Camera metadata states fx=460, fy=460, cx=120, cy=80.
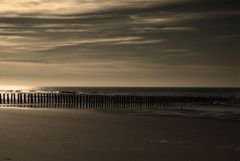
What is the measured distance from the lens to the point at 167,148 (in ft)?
45.8

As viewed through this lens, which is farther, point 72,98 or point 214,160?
point 72,98

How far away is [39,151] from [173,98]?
54.4m

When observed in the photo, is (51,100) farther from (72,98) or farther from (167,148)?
(167,148)

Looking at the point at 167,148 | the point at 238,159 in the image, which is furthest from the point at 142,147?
the point at 238,159

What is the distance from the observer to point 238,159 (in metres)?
12.0

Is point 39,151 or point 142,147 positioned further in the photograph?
point 142,147

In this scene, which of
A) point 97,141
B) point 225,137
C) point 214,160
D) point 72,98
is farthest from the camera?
point 72,98

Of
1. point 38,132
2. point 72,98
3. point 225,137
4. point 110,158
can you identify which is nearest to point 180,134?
point 225,137

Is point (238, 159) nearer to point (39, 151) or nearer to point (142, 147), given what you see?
point (142, 147)

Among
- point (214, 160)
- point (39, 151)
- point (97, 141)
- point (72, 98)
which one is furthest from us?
point (72, 98)

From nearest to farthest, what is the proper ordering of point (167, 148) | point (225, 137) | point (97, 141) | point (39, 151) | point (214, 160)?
point (214, 160)
point (39, 151)
point (167, 148)
point (97, 141)
point (225, 137)

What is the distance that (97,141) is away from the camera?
1526 centimetres

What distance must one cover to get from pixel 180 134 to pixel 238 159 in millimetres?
6373

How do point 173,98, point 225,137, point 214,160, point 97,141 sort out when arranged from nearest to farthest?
point 214,160
point 97,141
point 225,137
point 173,98
